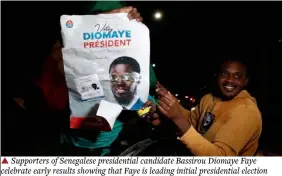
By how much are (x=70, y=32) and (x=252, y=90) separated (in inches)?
75.0

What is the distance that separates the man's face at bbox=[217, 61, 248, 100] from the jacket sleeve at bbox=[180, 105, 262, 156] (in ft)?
0.80

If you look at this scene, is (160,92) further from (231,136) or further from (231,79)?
(231,79)

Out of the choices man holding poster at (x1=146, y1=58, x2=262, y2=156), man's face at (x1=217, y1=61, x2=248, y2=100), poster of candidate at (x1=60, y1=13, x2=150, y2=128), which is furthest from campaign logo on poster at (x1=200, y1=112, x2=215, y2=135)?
poster of candidate at (x1=60, y1=13, x2=150, y2=128)

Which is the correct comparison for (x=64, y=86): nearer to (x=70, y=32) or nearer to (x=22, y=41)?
(x=70, y=32)

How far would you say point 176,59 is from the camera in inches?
448

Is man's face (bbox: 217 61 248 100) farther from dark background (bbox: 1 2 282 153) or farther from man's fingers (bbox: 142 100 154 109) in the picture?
man's fingers (bbox: 142 100 154 109)

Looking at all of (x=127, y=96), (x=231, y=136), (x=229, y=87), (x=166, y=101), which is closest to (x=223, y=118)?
(x=231, y=136)

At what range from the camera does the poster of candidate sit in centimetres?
160

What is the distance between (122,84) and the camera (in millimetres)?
1627

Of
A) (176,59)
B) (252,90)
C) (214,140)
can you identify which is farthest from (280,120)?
(214,140)

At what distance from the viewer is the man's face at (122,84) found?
161cm

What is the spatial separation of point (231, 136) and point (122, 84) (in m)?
0.74

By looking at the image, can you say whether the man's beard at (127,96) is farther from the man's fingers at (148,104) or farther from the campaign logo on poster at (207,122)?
the campaign logo on poster at (207,122)

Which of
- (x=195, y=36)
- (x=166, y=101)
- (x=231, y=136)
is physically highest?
(x=195, y=36)
